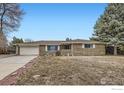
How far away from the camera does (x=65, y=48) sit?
3153cm

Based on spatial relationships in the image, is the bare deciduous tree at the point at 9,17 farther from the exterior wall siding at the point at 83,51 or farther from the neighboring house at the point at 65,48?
the exterior wall siding at the point at 83,51

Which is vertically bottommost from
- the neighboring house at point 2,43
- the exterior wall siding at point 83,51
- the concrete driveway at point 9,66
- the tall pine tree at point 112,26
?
the concrete driveway at point 9,66

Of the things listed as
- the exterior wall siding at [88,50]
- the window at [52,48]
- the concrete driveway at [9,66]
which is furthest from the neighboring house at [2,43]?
the concrete driveway at [9,66]

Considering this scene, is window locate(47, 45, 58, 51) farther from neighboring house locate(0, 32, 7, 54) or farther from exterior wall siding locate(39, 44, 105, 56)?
neighboring house locate(0, 32, 7, 54)

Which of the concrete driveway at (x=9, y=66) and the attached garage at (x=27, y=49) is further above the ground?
the attached garage at (x=27, y=49)

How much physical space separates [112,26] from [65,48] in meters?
6.61

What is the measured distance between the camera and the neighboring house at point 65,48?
94.1ft

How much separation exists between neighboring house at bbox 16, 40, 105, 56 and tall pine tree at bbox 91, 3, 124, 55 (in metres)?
1.36

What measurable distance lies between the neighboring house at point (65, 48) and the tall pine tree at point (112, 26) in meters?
1.36

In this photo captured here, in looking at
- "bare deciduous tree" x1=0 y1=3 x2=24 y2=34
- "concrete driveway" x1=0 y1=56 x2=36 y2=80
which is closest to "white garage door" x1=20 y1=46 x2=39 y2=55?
"bare deciduous tree" x1=0 y1=3 x2=24 y2=34

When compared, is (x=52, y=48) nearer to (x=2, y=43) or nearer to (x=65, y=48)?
(x=65, y=48)

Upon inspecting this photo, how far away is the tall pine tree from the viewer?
2852 centimetres
